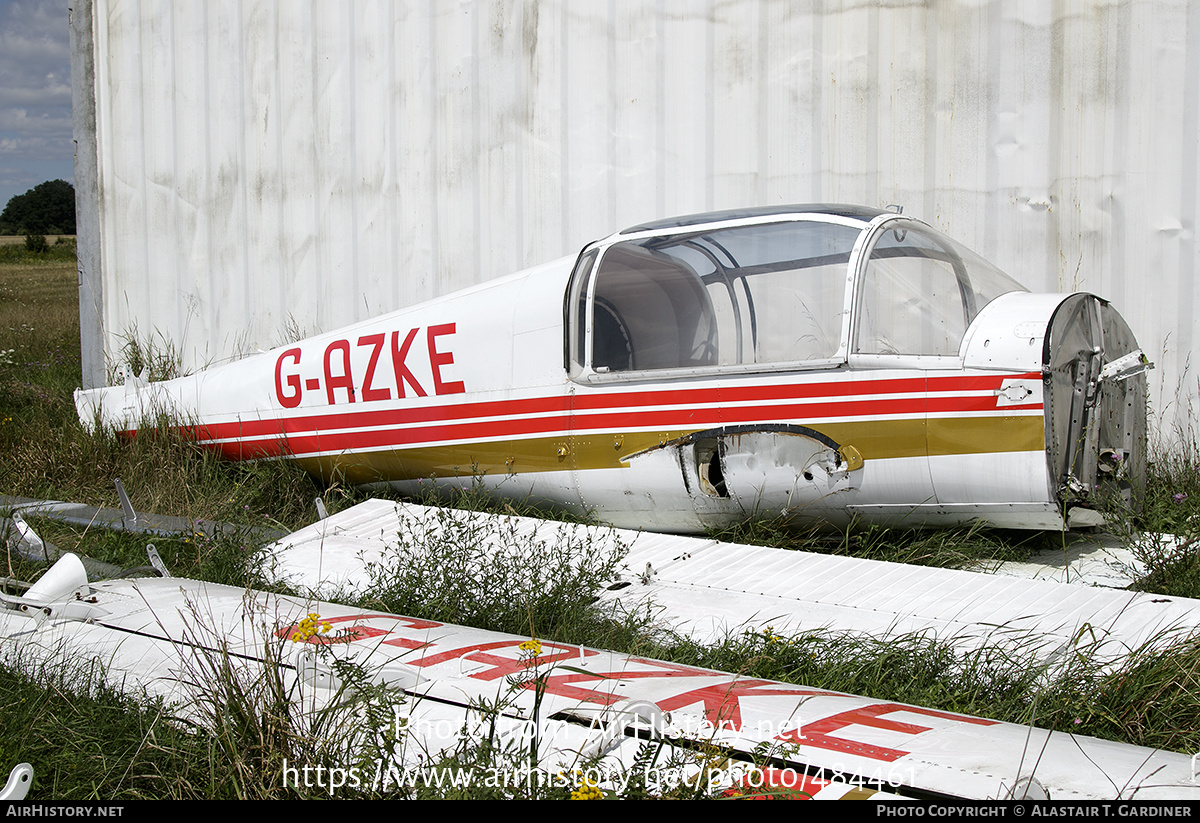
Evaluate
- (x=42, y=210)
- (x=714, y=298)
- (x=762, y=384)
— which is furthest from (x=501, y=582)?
(x=42, y=210)

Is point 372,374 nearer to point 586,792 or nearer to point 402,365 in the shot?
point 402,365

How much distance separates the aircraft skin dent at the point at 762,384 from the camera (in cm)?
376

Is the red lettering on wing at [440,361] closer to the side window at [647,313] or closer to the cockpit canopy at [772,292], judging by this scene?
the cockpit canopy at [772,292]

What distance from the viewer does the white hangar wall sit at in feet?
17.9

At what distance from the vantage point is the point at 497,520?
438 cm

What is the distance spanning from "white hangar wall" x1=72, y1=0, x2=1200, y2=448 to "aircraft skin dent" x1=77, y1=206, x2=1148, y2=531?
1.71m

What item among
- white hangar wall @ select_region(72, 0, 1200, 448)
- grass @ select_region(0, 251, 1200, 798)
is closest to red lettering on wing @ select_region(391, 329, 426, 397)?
grass @ select_region(0, 251, 1200, 798)

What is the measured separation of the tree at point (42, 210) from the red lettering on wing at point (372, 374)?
9273 centimetres

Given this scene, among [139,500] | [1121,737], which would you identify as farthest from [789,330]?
[139,500]

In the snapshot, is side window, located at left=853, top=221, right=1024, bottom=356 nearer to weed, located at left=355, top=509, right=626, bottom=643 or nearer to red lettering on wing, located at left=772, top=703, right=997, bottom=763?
weed, located at left=355, top=509, right=626, bottom=643

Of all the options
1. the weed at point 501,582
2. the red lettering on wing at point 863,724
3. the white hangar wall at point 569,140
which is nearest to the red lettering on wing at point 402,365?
the weed at point 501,582

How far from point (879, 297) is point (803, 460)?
30.1 inches

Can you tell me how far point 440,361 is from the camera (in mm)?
4938

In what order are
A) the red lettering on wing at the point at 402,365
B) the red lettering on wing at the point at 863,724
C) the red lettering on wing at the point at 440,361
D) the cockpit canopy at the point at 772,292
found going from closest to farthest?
the red lettering on wing at the point at 863,724
the cockpit canopy at the point at 772,292
the red lettering on wing at the point at 440,361
the red lettering on wing at the point at 402,365
